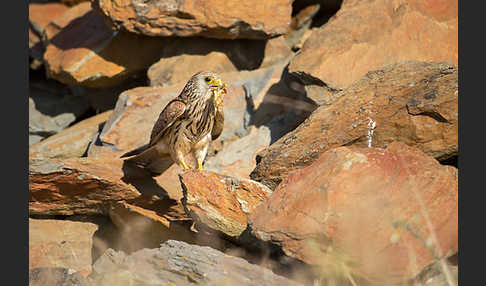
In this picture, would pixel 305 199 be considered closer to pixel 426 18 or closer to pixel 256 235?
pixel 256 235

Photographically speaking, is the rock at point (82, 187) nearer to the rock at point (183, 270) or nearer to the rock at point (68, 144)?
the rock at point (183, 270)

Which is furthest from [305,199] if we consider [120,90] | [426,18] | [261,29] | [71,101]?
[71,101]

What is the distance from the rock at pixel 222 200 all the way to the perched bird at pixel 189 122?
1.21m

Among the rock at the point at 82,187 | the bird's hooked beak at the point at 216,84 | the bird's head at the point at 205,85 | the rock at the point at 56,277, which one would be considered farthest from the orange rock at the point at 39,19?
the rock at the point at 56,277

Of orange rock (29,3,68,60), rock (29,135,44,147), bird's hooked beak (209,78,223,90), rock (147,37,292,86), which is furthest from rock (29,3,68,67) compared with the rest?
bird's hooked beak (209,78,223,90)

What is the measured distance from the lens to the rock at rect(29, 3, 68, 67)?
9.80m

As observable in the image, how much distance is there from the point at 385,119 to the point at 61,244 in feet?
11.9

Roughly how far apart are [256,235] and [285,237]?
9.9 inches

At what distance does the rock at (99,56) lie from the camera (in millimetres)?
8172

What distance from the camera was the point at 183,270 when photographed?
12.3 feet

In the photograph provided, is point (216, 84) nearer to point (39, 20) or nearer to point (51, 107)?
point (51, 107)

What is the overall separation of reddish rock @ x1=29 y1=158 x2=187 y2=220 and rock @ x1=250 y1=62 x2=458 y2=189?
1416 mm

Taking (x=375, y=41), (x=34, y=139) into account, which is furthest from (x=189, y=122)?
(x=34, y=139)

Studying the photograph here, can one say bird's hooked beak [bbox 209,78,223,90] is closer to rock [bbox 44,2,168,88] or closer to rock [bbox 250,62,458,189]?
rock [bbox 250,62,458,189]
